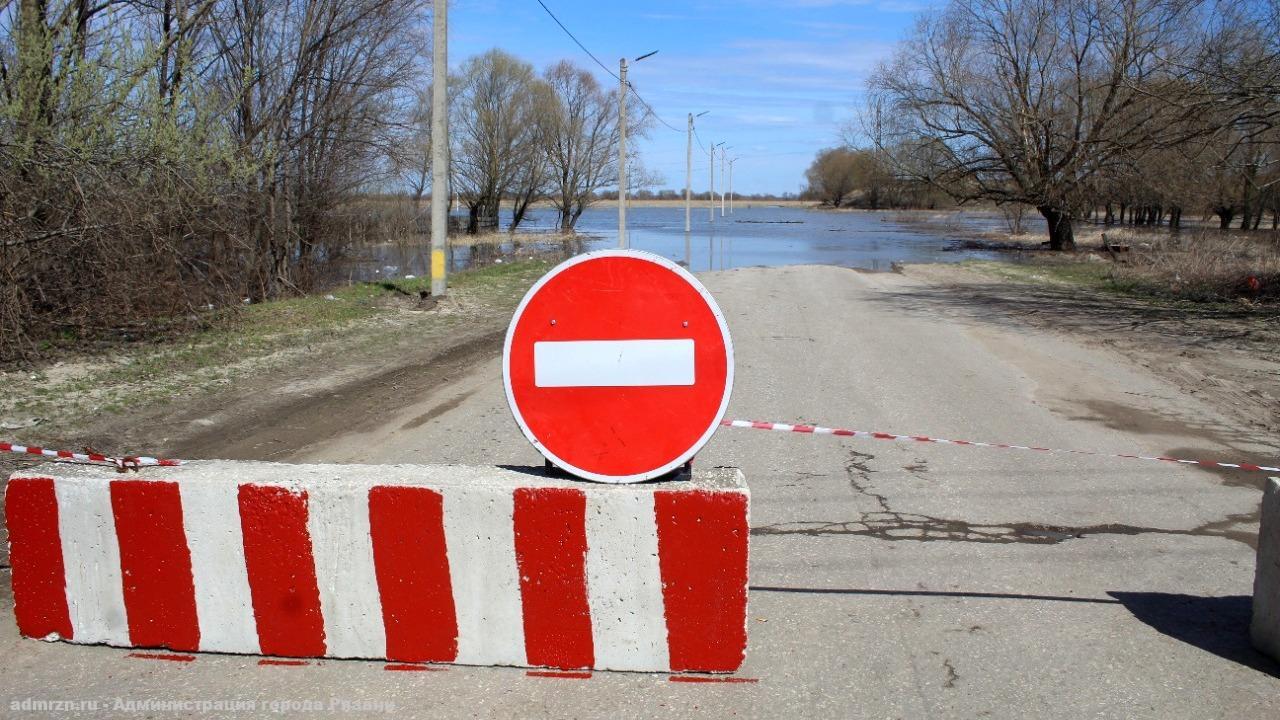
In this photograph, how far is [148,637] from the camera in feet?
12.2

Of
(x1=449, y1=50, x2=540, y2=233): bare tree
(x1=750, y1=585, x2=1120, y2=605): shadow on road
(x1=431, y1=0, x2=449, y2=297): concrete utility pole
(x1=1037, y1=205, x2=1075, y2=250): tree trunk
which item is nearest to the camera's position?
(x1=750, y1=585, x2=1120, y2=605): shadow on road

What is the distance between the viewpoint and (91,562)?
12.0 feet

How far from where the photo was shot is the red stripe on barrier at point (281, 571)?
3.57 m

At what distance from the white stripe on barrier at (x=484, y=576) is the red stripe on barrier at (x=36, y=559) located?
4.96 feet

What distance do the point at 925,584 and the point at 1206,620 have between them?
1.16 m

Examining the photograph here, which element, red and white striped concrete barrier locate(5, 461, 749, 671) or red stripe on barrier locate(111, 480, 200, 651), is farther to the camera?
red stripe on barrier locate(111, 480, 200, 651)

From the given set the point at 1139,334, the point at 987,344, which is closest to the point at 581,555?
the point at 987,344

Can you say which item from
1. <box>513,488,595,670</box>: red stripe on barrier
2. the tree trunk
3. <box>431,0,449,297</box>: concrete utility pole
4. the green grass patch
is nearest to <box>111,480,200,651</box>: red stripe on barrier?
<box>513,488,595,670</box>: red stripe on barrier

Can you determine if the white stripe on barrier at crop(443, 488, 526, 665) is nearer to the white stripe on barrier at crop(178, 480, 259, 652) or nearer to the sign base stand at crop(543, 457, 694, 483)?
the sign base stand at crop(543, 457, 694, 483)

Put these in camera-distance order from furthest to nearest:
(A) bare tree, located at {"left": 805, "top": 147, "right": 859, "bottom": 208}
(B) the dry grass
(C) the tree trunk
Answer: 1. (A) bare tree, located at {"left": 805, "top": 147, "right": 859, "bottom": 208}
2. (C) the tree trunk
3. (B) the dry grass

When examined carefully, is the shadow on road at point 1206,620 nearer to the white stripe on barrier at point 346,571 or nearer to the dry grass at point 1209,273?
the white stripe on barrier at point 346,571

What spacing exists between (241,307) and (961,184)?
33.1 metres

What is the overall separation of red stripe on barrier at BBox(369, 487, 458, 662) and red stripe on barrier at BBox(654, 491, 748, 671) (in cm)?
80

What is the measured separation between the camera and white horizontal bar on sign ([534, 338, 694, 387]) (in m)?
3.52
